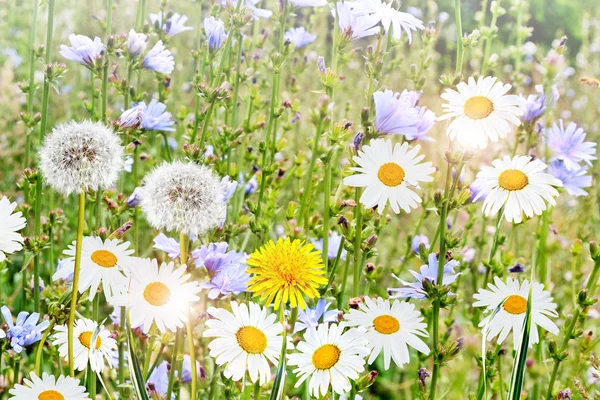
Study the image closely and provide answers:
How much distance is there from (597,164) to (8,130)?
12.2 ft

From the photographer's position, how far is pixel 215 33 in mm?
1804

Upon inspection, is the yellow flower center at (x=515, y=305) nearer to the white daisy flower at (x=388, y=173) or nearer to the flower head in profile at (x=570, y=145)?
the white daisy flower at (x=388, y=173)

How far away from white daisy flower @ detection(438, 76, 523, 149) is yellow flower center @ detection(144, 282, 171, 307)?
2.05ft

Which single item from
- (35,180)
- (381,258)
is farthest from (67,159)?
(381,258)

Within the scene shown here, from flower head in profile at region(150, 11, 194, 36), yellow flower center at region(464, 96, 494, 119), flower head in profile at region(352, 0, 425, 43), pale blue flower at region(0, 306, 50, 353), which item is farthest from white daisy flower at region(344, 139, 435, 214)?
flower head in profile at region(150, 11, 194, 36)

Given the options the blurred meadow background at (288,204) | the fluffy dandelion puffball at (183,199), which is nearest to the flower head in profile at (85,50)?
the blurred meadow background at (288,204)

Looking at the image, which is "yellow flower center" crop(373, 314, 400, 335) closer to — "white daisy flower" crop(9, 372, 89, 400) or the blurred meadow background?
the blurred meadow background

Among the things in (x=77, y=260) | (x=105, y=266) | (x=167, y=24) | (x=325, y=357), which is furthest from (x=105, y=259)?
(x=167, y=24)

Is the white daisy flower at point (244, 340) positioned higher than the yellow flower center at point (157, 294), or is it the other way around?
the yellow flower center at point (157, 294)

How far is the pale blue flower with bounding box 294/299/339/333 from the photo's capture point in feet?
4.62

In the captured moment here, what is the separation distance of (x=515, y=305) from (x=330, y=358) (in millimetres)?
437

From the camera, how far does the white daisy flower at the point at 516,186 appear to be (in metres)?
1.36

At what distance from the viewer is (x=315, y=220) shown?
5.92ft

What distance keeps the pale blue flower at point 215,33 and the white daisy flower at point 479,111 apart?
717 mm
